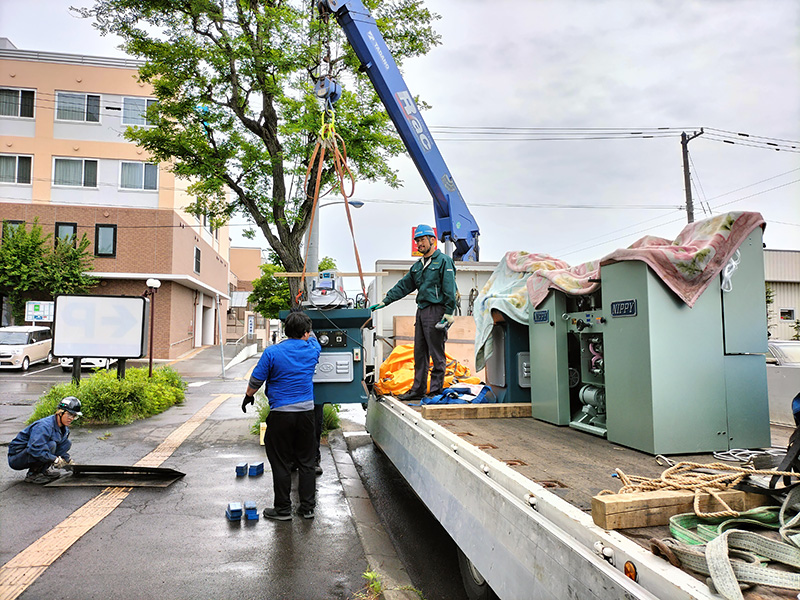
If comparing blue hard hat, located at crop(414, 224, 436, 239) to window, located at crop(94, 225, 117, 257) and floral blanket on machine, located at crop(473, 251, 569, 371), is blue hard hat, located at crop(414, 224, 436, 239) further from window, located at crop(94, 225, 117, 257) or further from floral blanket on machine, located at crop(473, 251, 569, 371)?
window, located at crop(94, 225, 117, 257)

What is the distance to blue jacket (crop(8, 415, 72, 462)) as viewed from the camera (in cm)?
609

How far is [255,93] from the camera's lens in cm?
1414

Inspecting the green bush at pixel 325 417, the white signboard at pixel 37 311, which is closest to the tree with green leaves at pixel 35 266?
the white signboard at pixel 37 311

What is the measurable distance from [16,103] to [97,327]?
22769 mm

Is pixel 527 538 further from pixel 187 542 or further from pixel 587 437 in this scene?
pixel 187 542

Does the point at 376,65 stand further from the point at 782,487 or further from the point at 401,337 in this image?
the point at 782,487

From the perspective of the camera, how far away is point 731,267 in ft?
12.0

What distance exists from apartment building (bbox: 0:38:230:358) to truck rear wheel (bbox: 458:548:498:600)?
86.8 feet

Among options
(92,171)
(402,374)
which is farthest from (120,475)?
(92,171)

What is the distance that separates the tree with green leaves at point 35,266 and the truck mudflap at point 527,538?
2598 centimetres

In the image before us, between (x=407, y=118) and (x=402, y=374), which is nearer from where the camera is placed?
(x=402, y=374)

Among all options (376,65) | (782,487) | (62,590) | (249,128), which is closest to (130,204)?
(249,128)

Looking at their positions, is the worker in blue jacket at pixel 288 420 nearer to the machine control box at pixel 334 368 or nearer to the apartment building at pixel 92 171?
the machine control box at pixel 334 368

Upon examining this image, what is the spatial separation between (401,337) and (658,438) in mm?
5411
